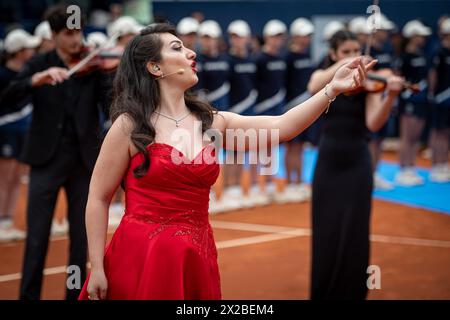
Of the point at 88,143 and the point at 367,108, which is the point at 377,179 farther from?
the point at 88,143

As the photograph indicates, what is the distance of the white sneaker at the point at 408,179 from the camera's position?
10930 millimetres

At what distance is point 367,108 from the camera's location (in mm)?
5305

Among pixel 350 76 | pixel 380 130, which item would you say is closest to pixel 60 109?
pixel 350 76

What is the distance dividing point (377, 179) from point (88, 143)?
654cm

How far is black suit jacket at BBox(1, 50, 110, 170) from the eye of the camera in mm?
4996

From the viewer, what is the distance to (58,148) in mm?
5008

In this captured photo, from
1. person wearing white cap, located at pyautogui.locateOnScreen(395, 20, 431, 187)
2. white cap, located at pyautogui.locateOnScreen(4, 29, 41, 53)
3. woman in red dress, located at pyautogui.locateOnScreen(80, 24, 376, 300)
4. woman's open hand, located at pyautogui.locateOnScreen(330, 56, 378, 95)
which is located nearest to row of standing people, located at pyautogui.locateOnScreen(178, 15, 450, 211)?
Result: person wearing white cap, located at pyautogui.locateOnScreen(395, 20, 431, 187)

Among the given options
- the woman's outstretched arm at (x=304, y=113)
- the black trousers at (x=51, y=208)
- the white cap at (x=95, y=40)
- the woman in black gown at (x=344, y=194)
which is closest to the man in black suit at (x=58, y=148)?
the black trousers at (x=51, y=208)

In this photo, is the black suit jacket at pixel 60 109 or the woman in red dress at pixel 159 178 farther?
the black suit jacket at pixel 60 109

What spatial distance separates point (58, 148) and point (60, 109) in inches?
10.5

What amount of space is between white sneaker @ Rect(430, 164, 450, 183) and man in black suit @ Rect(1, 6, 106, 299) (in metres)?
7.50

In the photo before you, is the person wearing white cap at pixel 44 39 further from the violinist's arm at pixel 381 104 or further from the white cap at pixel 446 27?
the white cap at pixel 446 27

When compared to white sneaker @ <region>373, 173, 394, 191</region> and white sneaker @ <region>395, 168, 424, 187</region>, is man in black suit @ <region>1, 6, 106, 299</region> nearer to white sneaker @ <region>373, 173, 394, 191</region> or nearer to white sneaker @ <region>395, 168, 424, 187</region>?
white sneaker @ <region>373, 173, 394, 191</region>

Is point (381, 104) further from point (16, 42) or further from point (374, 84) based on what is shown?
point (16, 42)
